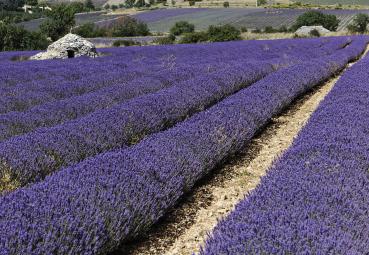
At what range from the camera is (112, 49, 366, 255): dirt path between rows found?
3.59m

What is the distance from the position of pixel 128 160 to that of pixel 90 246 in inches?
50.2

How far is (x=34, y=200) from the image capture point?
2.95 metres

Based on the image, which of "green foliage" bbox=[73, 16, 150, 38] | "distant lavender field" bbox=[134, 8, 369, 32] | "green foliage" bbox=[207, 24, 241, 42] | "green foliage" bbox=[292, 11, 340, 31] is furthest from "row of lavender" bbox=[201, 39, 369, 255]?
"distant lavender field" bbox=[134, 8, 369, 32]

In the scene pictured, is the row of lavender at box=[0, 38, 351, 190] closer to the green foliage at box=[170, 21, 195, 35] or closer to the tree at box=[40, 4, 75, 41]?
the tree at box=[40, 4, 75, 41]

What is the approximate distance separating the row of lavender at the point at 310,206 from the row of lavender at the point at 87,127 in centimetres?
237

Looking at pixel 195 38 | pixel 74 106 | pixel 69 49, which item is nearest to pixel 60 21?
pixel 195 38

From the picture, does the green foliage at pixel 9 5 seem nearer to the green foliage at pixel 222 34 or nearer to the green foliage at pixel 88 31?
the green foliage at pixel 88 31

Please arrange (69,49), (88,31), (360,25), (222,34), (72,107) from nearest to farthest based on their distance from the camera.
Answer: (72,107), (69,49), (222,34), (360,25), (88,31)

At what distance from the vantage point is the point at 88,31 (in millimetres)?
47844

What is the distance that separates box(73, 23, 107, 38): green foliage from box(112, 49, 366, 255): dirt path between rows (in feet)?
142

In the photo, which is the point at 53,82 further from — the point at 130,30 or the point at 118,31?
the point at 118,31

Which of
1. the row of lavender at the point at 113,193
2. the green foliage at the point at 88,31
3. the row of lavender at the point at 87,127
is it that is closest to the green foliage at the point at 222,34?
the green foliage at the point at 88,31

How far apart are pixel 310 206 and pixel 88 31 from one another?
158 ft

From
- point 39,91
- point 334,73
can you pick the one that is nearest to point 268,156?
point 39,91
